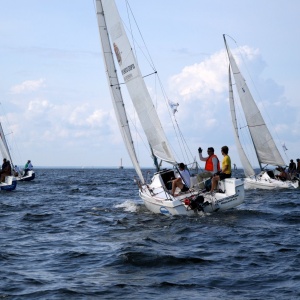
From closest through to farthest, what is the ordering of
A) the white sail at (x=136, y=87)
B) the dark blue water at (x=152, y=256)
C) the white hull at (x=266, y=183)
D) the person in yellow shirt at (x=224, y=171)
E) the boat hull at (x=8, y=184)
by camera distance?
the dark blue water at (x=152, y=256)
the person in yellow shirt at (x=224, y=171)
the white sail at (x=136, y=87)
the white hull at (x=266, y=183)
the boat hull at (x=8, y=184)

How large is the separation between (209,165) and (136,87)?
4.12 metres

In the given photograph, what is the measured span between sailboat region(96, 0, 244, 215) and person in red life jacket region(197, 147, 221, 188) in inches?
14.6

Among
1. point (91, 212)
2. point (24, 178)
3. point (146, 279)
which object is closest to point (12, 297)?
point (146, 279)

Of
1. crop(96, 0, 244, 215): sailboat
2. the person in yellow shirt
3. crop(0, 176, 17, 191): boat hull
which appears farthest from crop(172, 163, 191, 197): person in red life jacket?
crop(0, 176, 17, 191): boat hull

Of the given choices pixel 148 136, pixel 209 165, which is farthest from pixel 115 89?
pixel 209 165

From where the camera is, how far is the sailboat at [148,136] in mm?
17320

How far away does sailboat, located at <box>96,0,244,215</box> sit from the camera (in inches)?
682

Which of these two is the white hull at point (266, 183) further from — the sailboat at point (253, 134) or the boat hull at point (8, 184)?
the boat hull at point (8, 184)

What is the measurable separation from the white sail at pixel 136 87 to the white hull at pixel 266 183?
14105mm

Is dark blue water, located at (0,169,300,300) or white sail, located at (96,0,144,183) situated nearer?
dark blue water, located at (0,169,300,300)

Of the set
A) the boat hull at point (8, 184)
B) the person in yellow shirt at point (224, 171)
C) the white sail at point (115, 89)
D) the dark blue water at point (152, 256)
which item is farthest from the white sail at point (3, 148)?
the person in yellow shirt at point (224, 171)

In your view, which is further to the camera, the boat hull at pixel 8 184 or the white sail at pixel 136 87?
the boat hull at pixel 8 184

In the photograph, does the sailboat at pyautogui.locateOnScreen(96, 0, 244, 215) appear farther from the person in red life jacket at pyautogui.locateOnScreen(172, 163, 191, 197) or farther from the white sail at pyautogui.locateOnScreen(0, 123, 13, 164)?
the white sail at pyautogui.locateOnScreen(0, 123, 13, 164)

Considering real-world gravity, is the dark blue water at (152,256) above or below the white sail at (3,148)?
below
